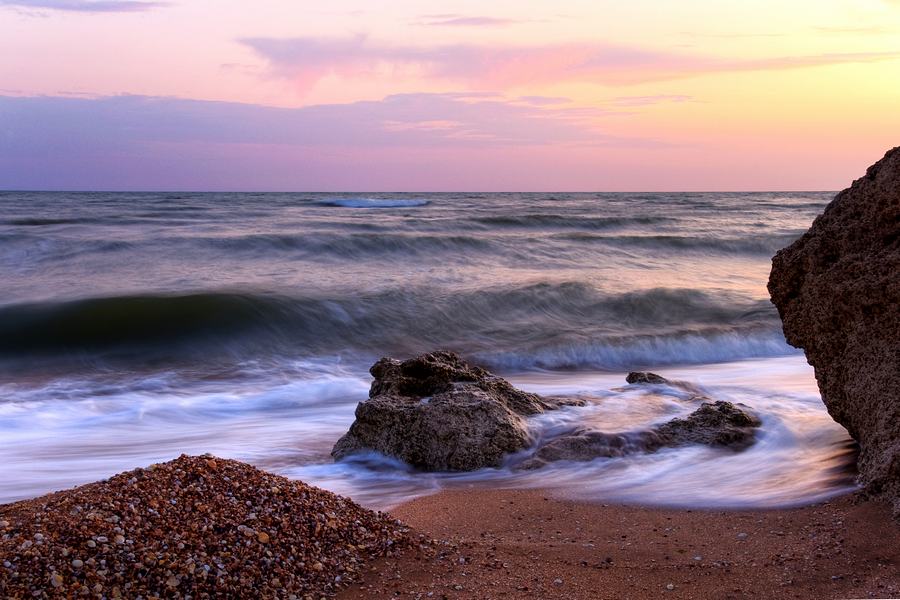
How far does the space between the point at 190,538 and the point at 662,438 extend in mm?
2868

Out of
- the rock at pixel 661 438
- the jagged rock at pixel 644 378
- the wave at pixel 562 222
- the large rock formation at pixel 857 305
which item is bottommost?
the rock at pixel 661 438

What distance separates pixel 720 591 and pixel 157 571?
188cm

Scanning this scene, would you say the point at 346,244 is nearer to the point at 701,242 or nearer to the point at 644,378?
the point at 701,242

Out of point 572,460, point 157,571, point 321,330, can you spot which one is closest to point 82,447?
point 157,571

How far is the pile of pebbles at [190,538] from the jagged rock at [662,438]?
1463 mm

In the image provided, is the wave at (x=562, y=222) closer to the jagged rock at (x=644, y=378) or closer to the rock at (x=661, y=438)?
the jagged rock at (x=644, y=378)

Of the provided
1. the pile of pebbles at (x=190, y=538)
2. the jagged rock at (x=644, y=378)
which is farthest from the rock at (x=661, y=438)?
the pile of pebbles at (x=190, y=538)

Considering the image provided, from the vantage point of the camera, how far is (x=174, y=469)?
282 centimetres

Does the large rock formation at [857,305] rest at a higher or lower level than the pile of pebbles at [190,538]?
higher

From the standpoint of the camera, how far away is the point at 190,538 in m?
2.40

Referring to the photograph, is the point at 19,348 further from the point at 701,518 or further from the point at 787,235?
the point at 787,235

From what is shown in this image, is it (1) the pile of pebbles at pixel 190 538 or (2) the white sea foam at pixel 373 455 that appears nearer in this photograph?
(1) the pile of pebbles at pixel 190 538

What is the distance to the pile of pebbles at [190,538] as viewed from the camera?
2207 mm

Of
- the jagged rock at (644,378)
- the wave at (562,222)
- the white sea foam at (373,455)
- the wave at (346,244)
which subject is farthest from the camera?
the wave at (562,222)
